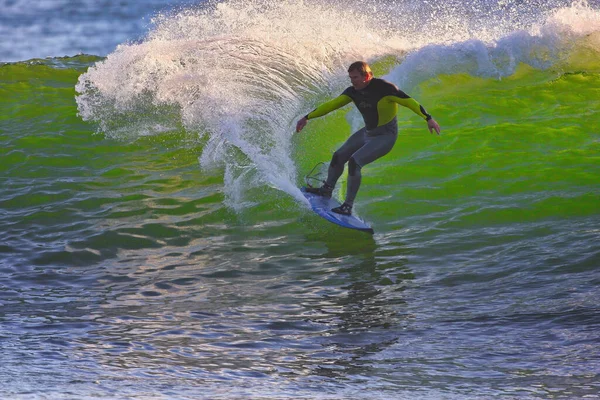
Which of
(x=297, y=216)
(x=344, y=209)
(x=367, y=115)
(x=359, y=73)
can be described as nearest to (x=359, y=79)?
(x=359, y=73)

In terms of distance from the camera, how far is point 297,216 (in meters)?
10.6

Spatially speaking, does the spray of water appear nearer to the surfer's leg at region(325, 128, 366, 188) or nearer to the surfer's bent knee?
the surfer's leg at region(325, 128, 366, 188)

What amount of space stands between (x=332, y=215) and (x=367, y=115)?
1273mm

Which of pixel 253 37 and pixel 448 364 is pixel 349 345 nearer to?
pixel 448 364

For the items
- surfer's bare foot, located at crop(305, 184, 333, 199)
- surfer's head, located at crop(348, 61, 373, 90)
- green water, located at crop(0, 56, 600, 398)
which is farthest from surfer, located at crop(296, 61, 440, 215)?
green water, located at crop(0, 56, 600, 398)

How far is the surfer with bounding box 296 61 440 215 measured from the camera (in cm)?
935

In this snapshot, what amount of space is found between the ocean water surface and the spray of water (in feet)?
0.16

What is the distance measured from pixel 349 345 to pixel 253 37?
29.2 ft

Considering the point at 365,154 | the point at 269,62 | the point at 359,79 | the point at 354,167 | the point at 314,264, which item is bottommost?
the point at 314,264

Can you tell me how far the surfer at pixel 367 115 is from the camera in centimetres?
935

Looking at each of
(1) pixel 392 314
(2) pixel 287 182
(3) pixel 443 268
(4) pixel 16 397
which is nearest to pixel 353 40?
(2) pixel 287 182

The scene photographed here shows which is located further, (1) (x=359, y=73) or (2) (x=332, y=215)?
(2) (x=332, y=215)

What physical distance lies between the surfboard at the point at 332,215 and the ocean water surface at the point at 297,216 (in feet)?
0.76

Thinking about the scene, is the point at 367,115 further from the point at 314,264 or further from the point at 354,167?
the point at 314,264
